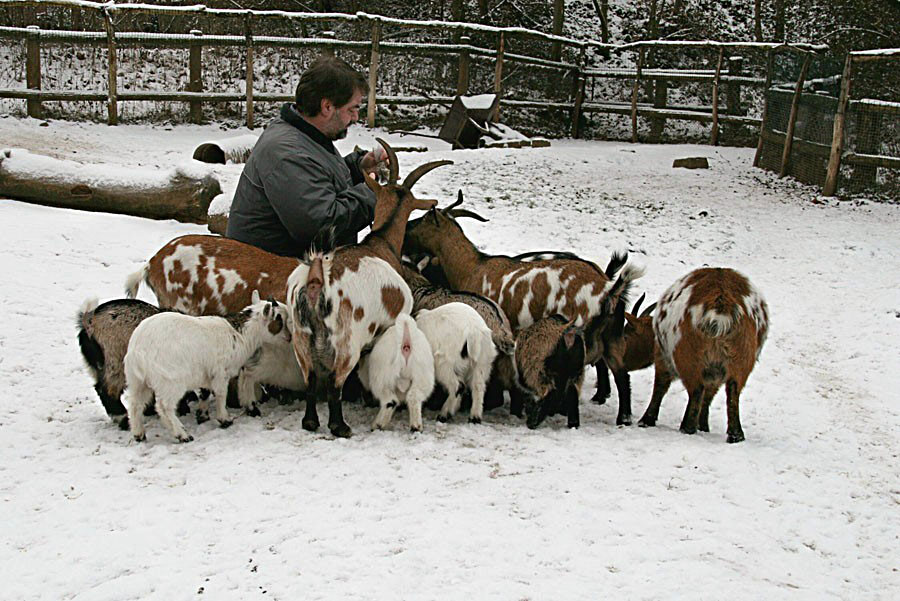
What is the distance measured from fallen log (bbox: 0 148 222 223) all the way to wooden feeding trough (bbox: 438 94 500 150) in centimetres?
662

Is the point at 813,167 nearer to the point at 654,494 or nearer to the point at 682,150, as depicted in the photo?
the point at 682,150

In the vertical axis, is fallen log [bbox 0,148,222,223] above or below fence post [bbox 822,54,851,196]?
below

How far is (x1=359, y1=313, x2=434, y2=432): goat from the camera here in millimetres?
4363

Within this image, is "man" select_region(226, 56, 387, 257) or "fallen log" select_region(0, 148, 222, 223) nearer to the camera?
"man" select_region(226, 56, 387, 257)

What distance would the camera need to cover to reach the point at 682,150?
16750 millimetres

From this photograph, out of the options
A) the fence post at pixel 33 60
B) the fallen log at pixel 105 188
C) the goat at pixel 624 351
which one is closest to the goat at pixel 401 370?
the goat at pixel 624 351

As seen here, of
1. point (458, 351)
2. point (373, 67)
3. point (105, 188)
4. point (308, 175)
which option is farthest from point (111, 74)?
point (458, 351)

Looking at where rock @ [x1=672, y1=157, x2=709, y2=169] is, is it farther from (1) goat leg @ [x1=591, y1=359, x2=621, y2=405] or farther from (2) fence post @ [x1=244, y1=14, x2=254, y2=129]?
(1) goat leg @ [x1=591, y1=359, x2=621, y2=405]

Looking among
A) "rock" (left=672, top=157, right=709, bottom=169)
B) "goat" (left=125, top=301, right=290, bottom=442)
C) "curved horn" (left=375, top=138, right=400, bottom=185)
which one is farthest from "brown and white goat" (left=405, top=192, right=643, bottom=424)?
"rock" (left=672, top=157, right=709, bottom=169)

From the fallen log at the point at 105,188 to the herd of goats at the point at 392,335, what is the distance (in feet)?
14.0

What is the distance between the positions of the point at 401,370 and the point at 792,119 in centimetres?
1132

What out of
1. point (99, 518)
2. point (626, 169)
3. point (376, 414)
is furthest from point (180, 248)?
point (626, 169)

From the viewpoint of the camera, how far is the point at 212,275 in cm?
487

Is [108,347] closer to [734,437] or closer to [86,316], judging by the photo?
[86,316]
